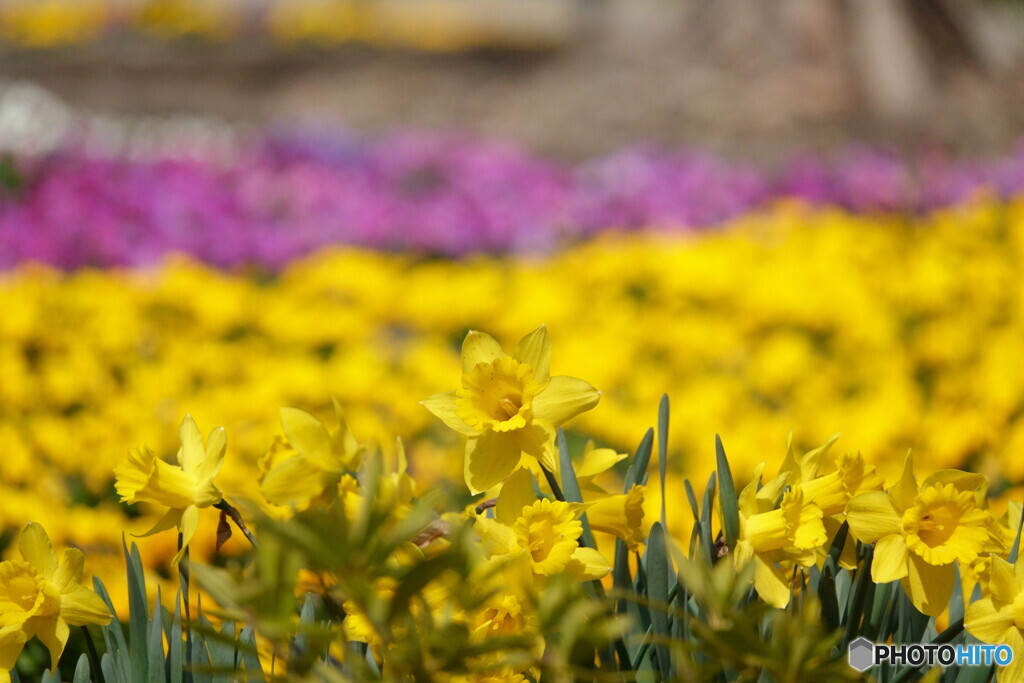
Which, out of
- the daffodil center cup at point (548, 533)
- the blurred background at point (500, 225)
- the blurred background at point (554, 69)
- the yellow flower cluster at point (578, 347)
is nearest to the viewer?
the daffodil center cup at point (548, 533)

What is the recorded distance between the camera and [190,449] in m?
0.78

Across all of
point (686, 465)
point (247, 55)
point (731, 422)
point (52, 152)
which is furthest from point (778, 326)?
point (247, 55)

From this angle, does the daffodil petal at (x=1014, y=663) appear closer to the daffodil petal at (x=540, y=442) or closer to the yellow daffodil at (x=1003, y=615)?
the yellow daffodil at (x=1003, y=615)

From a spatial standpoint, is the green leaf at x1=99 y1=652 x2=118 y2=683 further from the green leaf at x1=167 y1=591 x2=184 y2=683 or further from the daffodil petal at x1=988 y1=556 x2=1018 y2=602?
the daffodil petal at x1=988 y1=556 x2=1018 y2=602

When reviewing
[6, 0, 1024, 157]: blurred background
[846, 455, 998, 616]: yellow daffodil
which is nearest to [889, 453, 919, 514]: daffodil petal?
[846, 455, 998, 616]: yellow daffodil

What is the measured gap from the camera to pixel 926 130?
373cm

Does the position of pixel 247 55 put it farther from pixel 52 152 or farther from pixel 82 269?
pixel 82 269

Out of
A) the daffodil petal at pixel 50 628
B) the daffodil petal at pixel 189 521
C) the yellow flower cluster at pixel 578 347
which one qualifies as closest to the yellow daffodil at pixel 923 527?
the daffodil petal at pixel 189 521

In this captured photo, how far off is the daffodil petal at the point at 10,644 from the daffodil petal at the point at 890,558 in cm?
62

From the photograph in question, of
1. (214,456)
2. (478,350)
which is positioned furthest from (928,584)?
(214,456)

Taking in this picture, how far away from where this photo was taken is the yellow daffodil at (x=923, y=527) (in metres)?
0.71

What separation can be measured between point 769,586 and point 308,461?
1.13 feet

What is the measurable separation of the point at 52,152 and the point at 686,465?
3284mm

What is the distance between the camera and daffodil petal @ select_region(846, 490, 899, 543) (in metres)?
0.72
